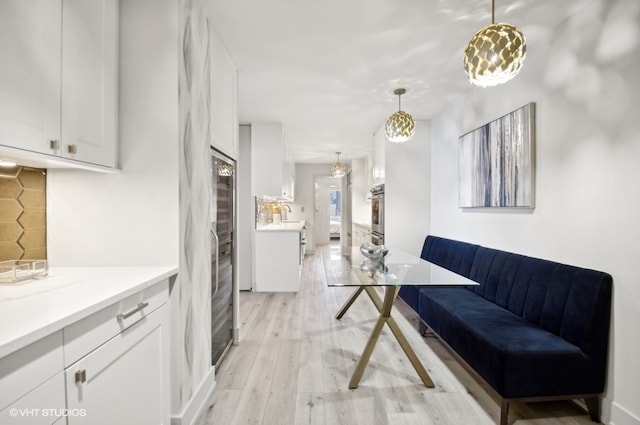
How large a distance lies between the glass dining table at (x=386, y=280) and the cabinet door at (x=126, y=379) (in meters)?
1.10

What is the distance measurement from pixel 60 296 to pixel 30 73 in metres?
0.81

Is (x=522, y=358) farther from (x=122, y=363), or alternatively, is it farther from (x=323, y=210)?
(x=323, y=210)

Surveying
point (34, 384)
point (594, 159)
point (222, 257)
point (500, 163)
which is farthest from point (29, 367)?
point (500, 163)

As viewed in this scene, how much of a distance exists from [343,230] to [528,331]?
23.1ft

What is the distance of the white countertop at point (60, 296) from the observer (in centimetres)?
82

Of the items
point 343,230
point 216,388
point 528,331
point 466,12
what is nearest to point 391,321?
point 528,331

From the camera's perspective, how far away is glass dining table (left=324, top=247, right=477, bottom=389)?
2137 mm

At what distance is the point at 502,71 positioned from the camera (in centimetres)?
152

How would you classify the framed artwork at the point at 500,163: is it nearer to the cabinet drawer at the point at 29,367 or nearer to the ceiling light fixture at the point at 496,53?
the ceiling light fixture at the point at 496,53

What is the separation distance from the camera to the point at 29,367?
0.82 meters

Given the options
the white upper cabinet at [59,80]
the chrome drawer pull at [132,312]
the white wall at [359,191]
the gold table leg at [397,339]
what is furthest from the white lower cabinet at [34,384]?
the white wall at [359,191]

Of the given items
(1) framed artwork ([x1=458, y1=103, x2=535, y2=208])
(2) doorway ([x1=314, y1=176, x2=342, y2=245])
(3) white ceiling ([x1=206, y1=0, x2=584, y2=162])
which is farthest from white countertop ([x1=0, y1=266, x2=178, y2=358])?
(2) doorway ([x1=314, y1=176, x2=342, y2=245])

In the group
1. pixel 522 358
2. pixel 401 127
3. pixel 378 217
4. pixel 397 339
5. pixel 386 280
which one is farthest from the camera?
pixel 378 217

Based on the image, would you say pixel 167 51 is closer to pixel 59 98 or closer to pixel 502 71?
pixel 59 98
